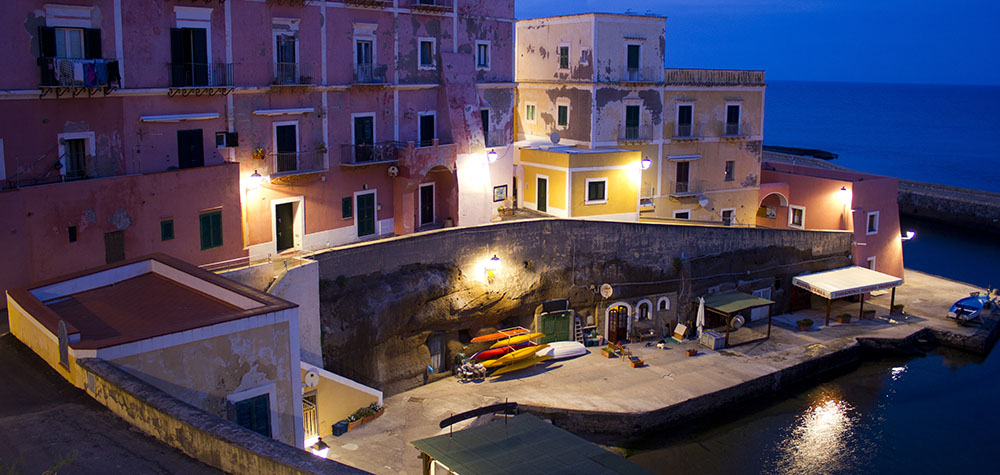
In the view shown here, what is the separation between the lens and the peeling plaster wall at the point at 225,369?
12703 mm

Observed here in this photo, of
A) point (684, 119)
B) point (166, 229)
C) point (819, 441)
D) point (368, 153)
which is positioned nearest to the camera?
Result: point (166, 229)

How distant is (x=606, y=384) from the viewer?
27297 mm

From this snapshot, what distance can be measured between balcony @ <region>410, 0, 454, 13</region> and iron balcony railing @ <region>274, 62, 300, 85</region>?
546 cm

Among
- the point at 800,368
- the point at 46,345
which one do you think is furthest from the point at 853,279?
the point at 46,345

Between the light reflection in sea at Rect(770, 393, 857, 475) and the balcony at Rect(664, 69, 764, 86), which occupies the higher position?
the balcony at Rect(664, 69, 764, 86)

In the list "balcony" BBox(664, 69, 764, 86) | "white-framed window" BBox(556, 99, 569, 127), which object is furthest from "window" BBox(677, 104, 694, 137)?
"white-framed window" BBox(556, 99, 569, 127)

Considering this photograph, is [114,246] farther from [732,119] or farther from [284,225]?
[732,119]

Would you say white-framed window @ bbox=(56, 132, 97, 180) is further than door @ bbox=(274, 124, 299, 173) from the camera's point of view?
No

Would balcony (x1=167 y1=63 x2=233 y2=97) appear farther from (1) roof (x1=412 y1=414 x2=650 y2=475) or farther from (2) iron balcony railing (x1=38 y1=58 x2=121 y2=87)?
(1) roof (x1=412 y1=414 x2=650 y2=475)

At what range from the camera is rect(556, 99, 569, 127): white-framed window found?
3734cm

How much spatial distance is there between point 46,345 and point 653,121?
2813 cm

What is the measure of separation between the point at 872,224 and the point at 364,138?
24.6 meters

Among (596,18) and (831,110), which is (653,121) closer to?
(596,18)

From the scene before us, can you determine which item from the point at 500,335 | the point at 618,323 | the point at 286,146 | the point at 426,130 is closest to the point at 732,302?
the point at 618,323
